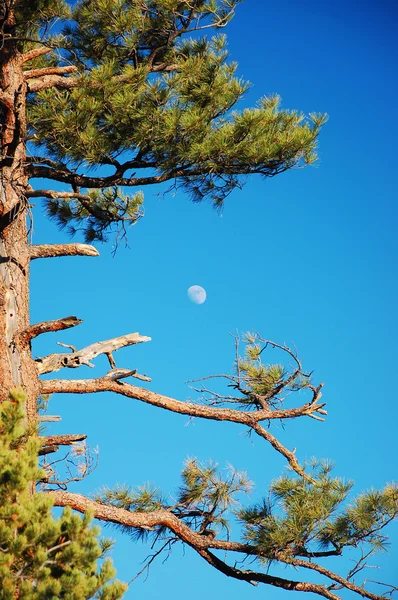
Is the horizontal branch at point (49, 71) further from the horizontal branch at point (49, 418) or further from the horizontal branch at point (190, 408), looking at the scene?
the horizontal branch at point (49, 418)

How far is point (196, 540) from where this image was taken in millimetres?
4734

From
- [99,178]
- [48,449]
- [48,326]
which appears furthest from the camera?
[99,178]

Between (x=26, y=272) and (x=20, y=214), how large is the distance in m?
0.38

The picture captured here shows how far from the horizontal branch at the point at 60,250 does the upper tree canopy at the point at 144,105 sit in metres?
0.33

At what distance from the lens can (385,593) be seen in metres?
4.69

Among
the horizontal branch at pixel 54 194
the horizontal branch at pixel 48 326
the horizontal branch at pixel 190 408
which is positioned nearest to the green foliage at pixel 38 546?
the horizontal branch at pixel 48 326

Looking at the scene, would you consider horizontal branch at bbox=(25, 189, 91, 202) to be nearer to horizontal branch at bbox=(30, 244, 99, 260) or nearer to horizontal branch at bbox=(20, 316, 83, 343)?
horizontal branch at bbox=(30, 244, 99, 260)

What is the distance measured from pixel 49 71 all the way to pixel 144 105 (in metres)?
0.79

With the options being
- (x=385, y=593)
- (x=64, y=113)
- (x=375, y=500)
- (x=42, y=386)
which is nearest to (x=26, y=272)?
(x=42, y=386)

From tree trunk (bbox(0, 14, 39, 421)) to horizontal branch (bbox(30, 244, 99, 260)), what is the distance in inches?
2.1

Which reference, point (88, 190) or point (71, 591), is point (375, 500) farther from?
point (88, 190)

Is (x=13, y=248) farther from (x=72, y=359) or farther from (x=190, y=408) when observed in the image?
(x=190, y=408)

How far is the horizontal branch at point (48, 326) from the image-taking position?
165 inches

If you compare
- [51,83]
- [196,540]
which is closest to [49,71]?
[51,83]
